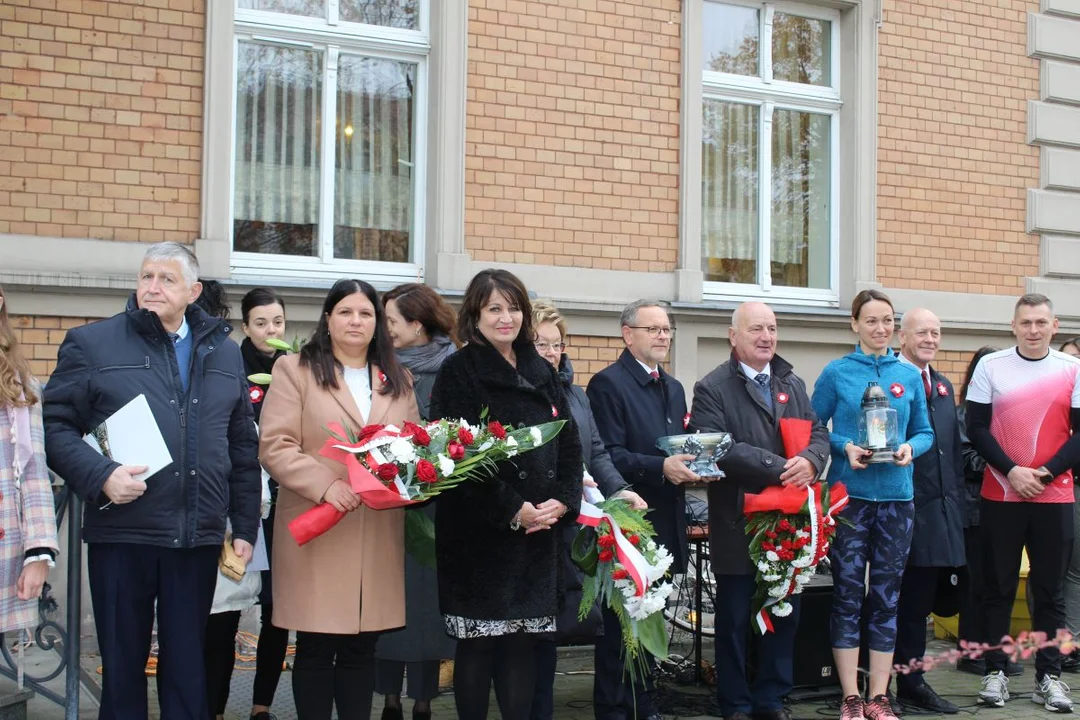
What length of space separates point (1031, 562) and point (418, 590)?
3432mm

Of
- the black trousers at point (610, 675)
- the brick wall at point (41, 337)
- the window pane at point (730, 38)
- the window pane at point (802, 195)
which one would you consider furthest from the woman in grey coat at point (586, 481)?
the window pane at point (802, 195)

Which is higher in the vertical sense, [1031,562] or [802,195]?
[802,195]

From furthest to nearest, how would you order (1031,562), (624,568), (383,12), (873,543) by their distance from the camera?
(383,12)
(1031,562)
(873,543)
(624,568)

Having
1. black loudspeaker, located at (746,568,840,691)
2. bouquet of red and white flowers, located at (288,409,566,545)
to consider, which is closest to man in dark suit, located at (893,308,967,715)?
black loudspeaker, located at (746,568,840,691)

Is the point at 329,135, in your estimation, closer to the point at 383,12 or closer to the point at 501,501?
the point at 383,12

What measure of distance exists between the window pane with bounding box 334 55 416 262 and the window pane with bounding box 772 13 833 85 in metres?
3.11

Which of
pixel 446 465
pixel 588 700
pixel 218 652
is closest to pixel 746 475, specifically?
pixel 588 700

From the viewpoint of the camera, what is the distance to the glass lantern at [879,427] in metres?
5.56

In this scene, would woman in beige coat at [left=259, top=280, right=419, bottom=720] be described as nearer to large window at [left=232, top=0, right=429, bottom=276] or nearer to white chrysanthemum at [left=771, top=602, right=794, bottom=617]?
white chrysanthemum at [left=771, top=602, right=794, bottom=617]

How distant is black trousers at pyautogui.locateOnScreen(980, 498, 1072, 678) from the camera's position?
20.4ft

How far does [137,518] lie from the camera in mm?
3996

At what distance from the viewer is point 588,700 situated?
241 inches

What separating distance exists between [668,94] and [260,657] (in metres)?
5.10

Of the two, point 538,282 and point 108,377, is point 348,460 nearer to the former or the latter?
point 108,377
